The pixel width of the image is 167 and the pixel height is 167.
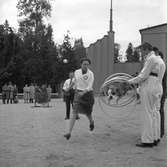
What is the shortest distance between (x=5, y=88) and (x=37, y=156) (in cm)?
2630

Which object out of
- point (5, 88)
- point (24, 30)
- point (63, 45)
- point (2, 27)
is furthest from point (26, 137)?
point (2, 27)

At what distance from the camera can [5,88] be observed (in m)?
33.1

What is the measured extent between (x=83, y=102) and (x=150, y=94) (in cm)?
205

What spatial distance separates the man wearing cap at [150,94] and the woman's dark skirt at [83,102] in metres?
1.69

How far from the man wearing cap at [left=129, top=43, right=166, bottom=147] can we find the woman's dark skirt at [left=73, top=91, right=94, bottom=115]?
1.69 meters

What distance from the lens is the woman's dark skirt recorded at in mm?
9836

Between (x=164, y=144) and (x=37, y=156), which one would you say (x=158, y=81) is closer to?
(x=164, y=144)

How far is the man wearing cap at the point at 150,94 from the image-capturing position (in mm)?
8391

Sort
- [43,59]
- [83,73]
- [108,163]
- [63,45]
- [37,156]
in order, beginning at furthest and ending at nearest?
[43,59] < [63,45] < [83,73] < [37,156] < [108,163]

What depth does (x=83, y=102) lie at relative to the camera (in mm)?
9922

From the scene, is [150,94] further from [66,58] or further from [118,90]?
[66,58]

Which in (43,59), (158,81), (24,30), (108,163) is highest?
(24,30)

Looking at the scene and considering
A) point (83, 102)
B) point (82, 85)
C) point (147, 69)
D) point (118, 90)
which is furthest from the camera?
point (118, 90)

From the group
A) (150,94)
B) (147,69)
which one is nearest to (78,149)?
(150,94)
